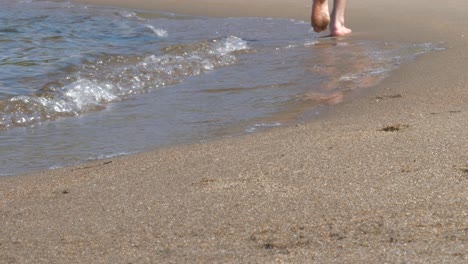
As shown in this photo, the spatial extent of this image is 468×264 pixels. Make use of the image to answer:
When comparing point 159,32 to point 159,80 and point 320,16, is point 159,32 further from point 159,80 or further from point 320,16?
point 159,80

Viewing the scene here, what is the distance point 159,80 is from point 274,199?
12.0 feet

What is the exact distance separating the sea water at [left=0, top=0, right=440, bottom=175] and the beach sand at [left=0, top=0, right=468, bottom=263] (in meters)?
0.46

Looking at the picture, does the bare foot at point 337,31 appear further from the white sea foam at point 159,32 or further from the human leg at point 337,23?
the white sea foam at point 159,32

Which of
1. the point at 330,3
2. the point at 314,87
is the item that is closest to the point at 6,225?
the point at 314,87

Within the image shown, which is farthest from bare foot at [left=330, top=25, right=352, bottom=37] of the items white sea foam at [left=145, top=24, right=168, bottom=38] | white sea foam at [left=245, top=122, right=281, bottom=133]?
white sea foam at [left=245, top=122, right=281, bottom=133]

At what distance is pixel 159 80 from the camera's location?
6750 mm

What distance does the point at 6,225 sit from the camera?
328 centimetres

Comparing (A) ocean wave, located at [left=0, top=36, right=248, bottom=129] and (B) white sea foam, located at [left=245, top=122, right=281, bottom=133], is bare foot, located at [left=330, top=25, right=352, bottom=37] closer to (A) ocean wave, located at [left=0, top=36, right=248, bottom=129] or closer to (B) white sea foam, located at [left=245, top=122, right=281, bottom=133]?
(A) ocean wave, located at [left=0, top=36, right=248, bottom=129]

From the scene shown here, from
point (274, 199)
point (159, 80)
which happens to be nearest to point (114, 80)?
point (159, 80)

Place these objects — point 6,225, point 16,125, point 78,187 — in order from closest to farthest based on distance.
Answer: point 6,225 < point 78,187 < point 16,125

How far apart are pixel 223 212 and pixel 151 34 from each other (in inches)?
244

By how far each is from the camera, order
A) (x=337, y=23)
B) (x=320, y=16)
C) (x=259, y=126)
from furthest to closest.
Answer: (x=337, y=23)
(x=320, y=16)
(x=259, y=126)

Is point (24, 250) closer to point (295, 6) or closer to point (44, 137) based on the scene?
point (44, 137)

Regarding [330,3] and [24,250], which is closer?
[24,250]
